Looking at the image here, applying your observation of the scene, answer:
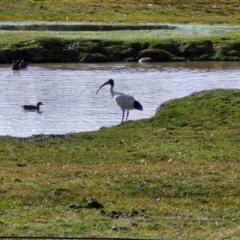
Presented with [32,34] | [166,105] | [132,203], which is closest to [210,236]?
[132,203]

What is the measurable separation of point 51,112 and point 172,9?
42.7 metres

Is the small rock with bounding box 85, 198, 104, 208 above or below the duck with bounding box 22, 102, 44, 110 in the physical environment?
above

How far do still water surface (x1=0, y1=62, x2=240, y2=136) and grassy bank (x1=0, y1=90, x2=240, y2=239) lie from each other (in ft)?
11.1

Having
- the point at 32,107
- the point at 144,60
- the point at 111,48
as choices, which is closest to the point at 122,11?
the point at 111,48

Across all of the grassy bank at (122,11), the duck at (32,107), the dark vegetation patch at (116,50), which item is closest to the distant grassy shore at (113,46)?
the dark vegetation patch at (116,50)

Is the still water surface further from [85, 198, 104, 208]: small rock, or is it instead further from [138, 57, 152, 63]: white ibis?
[85, 198, 104, 208]: small rock

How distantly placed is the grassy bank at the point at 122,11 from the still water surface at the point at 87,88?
21.5 m

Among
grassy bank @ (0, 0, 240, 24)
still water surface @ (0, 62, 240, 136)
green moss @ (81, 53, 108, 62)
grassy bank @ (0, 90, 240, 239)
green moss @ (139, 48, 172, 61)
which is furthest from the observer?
grassy bank @ (0, 0, 240, 24)

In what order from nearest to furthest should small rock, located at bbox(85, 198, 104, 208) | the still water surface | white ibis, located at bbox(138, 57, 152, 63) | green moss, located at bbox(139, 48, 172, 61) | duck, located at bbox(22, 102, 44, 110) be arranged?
1. small rock, located at bbox(85, 198, 104, 208)
2. the still water surface
3. duck, located at bbox(22, 102, 44, 110)
4. white ibis, located at bbox(138, 57, 152, 63)
5. green moss, located at bbox(139, 48, 172, 61)

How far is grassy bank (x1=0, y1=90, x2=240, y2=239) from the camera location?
10.6 m

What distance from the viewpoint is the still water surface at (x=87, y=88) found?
24.7 meters

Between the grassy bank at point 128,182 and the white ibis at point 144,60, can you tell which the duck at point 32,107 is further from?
the white ibis at point 144,60

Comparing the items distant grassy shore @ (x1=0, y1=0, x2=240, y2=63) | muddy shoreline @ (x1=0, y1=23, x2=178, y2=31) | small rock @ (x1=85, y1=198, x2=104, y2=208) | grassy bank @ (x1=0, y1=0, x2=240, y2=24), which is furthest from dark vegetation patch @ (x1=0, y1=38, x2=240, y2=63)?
small rock @ (x1=85, y1=198, x2=104, y2=208)

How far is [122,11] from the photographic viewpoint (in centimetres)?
6531
